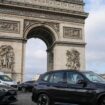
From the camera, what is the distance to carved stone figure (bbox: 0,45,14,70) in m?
37.1

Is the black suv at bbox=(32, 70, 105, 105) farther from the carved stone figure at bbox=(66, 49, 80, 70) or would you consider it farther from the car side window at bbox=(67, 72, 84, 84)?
the carved stone figure at bbox=(66, 49, 80, 70)

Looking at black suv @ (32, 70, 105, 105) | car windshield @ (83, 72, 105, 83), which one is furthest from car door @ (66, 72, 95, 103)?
car windshield @ (83, 72, 105, 83)

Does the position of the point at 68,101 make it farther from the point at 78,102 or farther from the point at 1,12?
the point at 1,12

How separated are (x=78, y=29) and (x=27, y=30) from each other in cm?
623

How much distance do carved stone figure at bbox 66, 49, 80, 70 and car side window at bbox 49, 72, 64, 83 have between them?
26194 millimetres

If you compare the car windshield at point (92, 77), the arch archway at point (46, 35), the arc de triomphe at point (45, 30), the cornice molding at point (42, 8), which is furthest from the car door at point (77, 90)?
the arch archway at point (46, 35)

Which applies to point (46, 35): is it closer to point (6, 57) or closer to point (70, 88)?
point (6, 57)

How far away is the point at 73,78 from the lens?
12.8m

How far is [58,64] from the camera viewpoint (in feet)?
130

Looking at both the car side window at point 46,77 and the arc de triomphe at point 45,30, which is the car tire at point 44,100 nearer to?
the car side window at point 46,77

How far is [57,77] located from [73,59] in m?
27.0

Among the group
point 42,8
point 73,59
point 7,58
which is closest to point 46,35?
point 42,8

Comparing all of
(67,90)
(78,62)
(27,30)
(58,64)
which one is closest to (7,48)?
(27,30)

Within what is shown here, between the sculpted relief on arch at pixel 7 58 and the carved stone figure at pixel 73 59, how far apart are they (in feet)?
21.7
